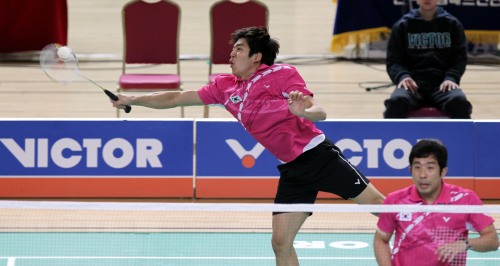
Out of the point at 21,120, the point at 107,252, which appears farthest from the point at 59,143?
the point at 107,252

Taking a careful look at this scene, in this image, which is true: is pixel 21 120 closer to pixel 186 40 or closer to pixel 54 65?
pixel 54 65

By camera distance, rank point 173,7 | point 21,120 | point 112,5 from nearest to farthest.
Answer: point 21,120
point 173,7
point 112,5

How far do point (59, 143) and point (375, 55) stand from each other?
5.44m

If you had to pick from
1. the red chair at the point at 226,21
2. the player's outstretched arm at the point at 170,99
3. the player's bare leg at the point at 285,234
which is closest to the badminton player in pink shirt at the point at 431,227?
the player's bare leg at the point at 285,234

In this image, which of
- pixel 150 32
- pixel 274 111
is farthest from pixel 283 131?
pixel 150 32

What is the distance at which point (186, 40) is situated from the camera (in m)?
13.1

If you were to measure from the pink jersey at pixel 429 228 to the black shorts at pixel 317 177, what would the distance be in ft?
3.03

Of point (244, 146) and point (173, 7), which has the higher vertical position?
point (173, 7)

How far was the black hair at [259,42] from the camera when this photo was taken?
539 cm

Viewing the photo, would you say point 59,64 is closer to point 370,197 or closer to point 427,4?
point 370,197

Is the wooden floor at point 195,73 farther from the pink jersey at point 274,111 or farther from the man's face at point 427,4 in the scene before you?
the pink jersey at point 274,111

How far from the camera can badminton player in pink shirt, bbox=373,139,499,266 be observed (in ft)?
14.4

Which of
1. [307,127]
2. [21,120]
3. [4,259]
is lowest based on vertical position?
[4,259]

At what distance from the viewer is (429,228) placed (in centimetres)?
446
